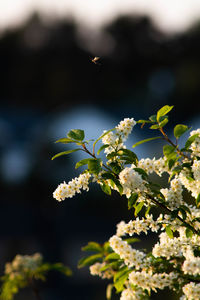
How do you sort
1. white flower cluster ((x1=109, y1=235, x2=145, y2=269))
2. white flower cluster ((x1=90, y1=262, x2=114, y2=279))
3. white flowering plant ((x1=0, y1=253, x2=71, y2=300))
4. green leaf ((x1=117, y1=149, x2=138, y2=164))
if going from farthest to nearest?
white flowering plant ((x1=0, y1=253, x2=71, y2=300)), white flower cluster ((x1=90, y1=262, x2=114, y2=279)), green leaf ((x1=117, y1=149, x2=138, y2=164)), white flower cluster ((x1=109, y1=235, x2=145, y2=269))

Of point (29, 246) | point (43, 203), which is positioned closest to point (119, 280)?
point (29, 246)

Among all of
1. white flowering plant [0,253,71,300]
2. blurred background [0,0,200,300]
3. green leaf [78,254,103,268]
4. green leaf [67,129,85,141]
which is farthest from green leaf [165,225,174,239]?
blurred background [0,0,200,300]

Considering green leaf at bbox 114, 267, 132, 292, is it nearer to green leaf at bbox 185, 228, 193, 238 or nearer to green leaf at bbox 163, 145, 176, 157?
green leaf at bbox 185, 228, 193, 238

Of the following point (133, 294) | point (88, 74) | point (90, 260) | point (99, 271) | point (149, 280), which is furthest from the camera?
point (88, 74)

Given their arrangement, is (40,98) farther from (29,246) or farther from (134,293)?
(134,293)

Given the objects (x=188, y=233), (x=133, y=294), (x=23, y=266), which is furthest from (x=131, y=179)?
(x=23, y=266)

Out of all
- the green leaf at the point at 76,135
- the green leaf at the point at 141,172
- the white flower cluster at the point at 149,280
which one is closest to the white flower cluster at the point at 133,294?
the white flower cluster at the point at 149,280

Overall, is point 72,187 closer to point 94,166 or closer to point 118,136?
point 94,166

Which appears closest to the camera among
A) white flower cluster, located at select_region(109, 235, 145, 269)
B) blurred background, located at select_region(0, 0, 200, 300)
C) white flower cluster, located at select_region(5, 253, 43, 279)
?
white flower cluster, located at select_region(109, 235, 145, 269)

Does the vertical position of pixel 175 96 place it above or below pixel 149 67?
below
